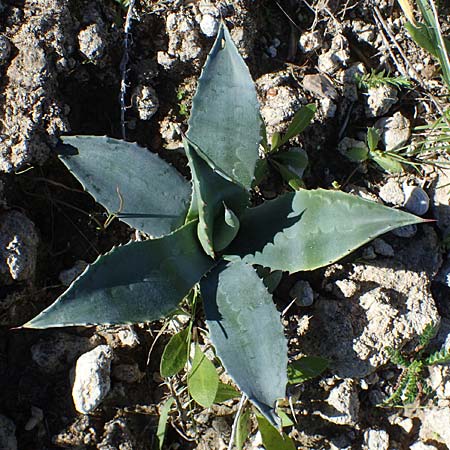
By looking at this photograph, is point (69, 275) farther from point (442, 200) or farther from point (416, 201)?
point (442, 200)

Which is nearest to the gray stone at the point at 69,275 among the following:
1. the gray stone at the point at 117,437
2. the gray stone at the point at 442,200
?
the gray stone at the point at 117,437

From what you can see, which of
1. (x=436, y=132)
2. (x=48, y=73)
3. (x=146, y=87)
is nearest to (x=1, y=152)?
(x=48, y=73)

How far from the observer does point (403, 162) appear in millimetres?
2408

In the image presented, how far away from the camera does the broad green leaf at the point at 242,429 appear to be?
200cm

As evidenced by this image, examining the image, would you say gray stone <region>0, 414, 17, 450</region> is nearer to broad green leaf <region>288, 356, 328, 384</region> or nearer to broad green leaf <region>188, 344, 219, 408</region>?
broad green leaf <region>188, 344, 219, 408</region>

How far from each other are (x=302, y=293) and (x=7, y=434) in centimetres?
108

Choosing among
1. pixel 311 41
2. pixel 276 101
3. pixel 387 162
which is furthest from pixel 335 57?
pixel 387 162

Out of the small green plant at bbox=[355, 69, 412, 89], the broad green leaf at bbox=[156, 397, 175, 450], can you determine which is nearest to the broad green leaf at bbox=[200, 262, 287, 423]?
the broad green leaf at bbox=[156, 397, 175, 450]

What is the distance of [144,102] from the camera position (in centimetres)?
228

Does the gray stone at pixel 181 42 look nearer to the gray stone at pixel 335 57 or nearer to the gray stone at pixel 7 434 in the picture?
the gray stone at pixel 335 57

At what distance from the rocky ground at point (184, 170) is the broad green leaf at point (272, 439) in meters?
0.15

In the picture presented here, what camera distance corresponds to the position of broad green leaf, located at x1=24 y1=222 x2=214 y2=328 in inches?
62.6

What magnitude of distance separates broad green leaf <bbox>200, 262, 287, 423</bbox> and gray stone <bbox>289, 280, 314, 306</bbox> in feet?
1.31

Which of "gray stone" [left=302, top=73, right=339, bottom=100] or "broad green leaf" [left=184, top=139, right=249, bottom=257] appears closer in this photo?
"broad green leaf" [left=184, top=139, right=249, bottom=257]
